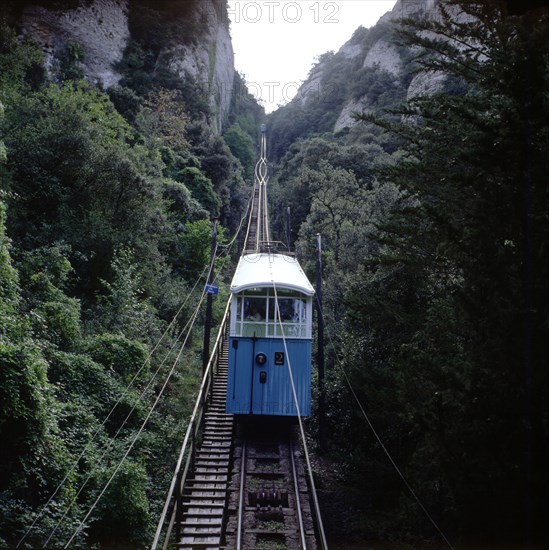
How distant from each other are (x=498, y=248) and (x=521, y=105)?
166 cm

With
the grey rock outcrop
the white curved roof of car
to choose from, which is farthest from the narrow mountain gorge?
the white curved roof of car

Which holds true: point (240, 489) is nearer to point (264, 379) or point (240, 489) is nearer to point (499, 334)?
point (264, 379)

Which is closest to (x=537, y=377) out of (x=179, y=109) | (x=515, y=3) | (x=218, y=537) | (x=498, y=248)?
(x=498, y=248)

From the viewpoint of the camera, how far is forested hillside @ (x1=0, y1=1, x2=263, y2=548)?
27.1 ft

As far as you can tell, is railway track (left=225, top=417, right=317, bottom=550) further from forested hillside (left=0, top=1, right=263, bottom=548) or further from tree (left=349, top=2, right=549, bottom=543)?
tree (left=349, top=2, right=549, bottom=543)

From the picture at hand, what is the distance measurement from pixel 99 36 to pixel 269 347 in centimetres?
2999

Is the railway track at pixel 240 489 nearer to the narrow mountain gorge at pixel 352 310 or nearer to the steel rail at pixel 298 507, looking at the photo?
the steel rail at pixel 298 507

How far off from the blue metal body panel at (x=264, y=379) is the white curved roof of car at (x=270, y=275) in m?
1.40

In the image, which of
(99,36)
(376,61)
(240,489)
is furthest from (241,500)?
(376,61)

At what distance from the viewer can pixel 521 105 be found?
586 cm

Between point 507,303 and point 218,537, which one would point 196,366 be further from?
point 507,303

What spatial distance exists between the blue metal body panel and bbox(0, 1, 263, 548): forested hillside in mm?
2336

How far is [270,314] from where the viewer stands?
1288 centimetres

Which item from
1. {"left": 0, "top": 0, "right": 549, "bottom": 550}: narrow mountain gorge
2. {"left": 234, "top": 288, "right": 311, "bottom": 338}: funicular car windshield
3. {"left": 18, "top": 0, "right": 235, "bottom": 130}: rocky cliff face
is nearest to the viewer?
{"left": 0, "top": 0, "right": 549, "bottom": 550}: narrow mountain gorge
